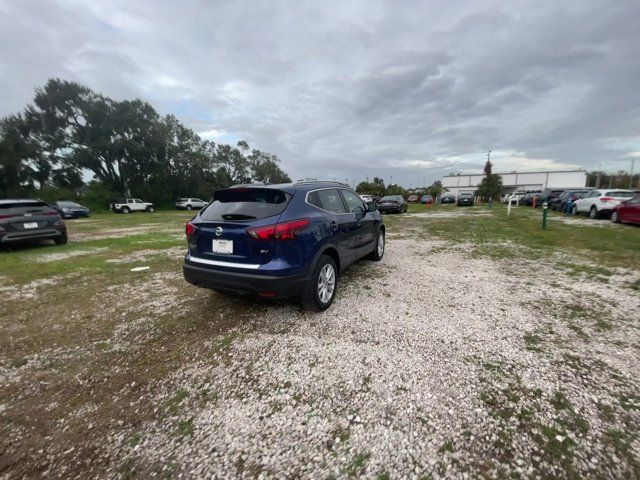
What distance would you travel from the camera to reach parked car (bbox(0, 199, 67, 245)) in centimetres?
706

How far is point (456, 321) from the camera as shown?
11.1 feet

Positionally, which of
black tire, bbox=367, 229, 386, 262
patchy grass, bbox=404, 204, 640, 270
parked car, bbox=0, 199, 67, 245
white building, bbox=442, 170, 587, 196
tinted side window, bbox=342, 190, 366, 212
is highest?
white building, bbox=442, 170, 587, 196

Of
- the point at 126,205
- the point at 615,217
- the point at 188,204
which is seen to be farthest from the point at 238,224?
the point at 188,204

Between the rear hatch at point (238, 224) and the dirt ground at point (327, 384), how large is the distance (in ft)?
2.70

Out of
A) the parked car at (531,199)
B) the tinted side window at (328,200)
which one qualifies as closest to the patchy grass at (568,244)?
the tinted side window at (328,200)

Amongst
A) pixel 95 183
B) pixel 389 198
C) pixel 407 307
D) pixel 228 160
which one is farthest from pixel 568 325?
pixel 228 160

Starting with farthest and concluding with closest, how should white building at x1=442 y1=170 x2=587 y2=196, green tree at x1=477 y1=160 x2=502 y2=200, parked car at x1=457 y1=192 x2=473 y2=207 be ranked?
white building at x1=442 y1=170 x2=587 y2=196 → green tree at x1=477 y1=160 x2=502 y2=200 → parked car at x1=457 y1=192 x2=473 y2=207

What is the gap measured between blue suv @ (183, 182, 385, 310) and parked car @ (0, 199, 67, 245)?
672cm

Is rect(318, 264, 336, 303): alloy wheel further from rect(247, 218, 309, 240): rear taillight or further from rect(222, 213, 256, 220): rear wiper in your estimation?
rect(222, 213, 256, 220): rear wiper

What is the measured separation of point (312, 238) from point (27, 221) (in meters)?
8.33

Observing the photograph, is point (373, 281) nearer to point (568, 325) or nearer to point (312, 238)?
point (312, 238)

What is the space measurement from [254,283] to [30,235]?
8.01 meters

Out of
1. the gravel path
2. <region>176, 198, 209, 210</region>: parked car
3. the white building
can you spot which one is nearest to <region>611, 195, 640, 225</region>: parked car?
the gravel path

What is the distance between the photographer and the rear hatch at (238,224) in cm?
318
